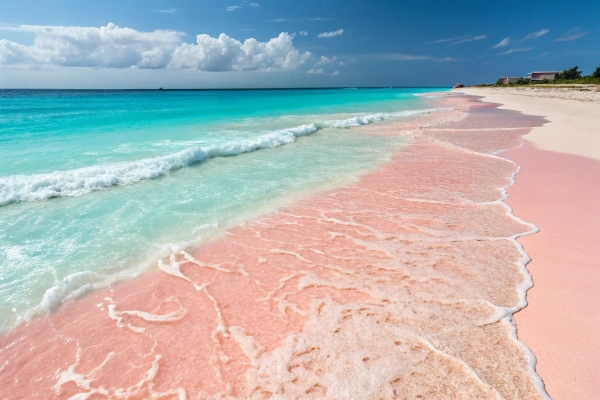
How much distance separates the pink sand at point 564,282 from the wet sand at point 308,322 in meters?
0.19

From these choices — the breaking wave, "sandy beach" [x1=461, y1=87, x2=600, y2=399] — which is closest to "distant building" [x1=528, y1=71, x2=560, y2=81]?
"sandy beach" [x1=461, y1=87, x2=600, y2=399]

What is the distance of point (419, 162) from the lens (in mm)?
12539

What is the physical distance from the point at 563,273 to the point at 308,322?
159 inches

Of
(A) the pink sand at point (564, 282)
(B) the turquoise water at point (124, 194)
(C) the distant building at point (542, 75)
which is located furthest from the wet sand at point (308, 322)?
(C) the distant building at point (542, 75)

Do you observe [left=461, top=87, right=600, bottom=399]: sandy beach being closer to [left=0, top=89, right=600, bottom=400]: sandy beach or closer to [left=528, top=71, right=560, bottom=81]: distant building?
[left=0, top=89, right=600, bottom=400]: sandy beach

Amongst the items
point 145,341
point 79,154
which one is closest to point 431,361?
point 145,341

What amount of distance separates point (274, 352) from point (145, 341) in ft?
5.53

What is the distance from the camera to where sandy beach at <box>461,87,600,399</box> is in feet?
10.8

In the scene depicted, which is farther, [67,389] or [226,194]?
[226,194]

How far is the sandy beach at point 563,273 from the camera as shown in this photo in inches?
130

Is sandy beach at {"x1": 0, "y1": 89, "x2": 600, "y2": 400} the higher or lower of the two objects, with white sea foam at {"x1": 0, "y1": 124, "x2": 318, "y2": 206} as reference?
lower

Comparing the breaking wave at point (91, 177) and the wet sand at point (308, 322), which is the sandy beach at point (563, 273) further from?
the breaking wave at point (91, 177)

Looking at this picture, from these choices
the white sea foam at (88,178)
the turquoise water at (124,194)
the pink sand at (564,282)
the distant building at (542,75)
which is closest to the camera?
the pink sand at (564,282)

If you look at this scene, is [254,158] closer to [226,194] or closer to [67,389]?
[226,194]
